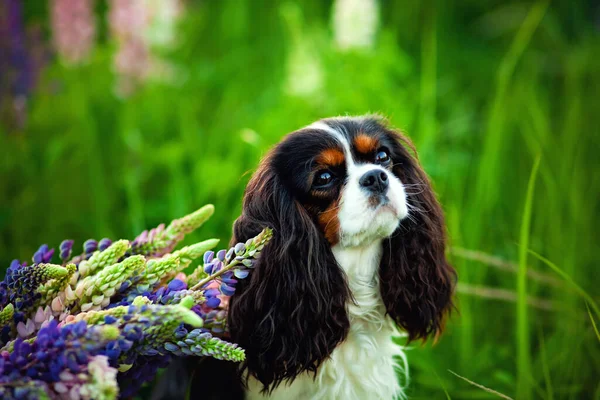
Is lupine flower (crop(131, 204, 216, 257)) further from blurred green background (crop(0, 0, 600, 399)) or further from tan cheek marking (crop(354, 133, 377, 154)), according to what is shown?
blurred green background (crop(0, 0, 600, 399))

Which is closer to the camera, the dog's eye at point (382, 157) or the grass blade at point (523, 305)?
the grass blade at point (523, 305)

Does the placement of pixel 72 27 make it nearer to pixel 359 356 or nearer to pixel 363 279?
pixel 363 279

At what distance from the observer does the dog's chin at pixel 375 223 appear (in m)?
1.72

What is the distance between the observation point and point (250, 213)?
71.2 inches

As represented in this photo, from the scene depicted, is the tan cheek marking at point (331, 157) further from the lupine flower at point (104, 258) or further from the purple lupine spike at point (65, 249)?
the purple lupine spike at point (65, 249)

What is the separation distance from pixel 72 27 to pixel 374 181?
2.98 m

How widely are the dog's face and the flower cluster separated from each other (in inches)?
8.8

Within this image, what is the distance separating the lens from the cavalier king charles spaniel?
174 centimetres

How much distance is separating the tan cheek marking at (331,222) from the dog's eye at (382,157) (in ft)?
0.72

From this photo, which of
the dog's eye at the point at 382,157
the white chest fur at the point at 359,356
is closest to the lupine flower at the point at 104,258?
the white chest fur at the point at 359,356

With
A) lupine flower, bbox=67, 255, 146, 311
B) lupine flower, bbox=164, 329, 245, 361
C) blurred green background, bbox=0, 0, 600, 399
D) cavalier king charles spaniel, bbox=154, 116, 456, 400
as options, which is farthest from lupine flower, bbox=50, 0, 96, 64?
lupine flower, bbox=164, 329, 245, 361

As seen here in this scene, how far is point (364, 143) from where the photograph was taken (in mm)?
1852

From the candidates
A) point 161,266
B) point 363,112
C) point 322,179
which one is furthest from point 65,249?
point 363,112

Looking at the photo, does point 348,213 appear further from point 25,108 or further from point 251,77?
point 251,77
